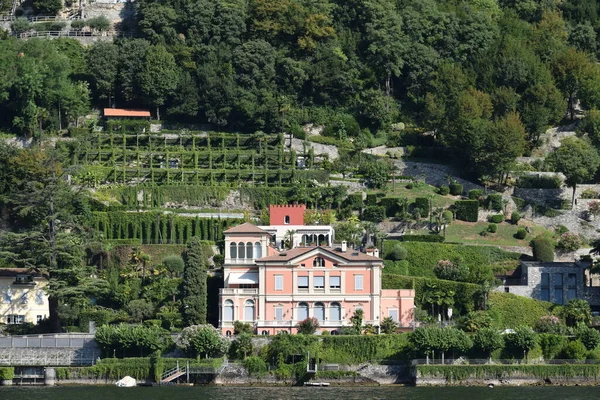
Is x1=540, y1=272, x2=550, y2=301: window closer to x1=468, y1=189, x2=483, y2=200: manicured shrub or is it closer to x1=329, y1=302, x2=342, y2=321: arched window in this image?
x1=329, y1=302, x2=342, y2=321: arched window

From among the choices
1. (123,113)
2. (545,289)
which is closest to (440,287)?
(545,289)

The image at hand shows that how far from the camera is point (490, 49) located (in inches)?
5458

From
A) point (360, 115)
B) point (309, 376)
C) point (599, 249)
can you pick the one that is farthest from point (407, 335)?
point (360, 115)

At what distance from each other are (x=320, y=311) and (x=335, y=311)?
0.86 meters

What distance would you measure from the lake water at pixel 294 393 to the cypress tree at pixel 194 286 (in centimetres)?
673

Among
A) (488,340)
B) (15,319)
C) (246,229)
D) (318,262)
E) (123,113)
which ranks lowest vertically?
(488,340)

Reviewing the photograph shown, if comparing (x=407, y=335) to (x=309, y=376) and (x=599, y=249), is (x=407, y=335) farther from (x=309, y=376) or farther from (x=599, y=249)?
(x=599, y=249)

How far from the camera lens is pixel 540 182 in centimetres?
12500

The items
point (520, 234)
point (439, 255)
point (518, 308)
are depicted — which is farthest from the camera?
point (520, 234)

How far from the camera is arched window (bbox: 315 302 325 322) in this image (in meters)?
106

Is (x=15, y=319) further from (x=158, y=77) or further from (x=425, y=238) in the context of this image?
(x=158, y=77)

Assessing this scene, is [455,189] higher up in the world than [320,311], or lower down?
higher up

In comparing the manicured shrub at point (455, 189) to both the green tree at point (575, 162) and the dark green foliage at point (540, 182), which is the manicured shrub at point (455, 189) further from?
the green tree at point (575, 162)

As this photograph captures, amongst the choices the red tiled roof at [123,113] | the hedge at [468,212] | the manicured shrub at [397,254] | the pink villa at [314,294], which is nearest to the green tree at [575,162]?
the hedge at [468,212]
